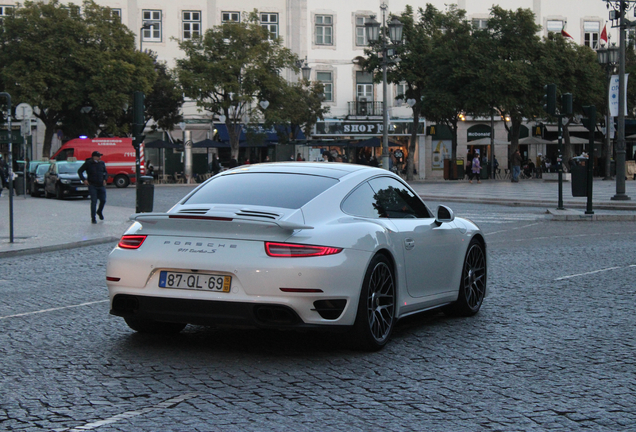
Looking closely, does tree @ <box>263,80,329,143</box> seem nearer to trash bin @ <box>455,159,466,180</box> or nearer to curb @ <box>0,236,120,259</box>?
trash bin @ <box>455,159,466,180</box>

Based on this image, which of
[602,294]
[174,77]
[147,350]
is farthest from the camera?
[174,77]

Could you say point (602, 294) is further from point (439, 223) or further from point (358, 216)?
point (358, 216)

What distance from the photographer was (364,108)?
194ft

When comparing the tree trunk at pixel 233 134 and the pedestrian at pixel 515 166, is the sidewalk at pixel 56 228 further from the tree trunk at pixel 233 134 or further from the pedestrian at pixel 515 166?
the pedestrian at pixel 515 166

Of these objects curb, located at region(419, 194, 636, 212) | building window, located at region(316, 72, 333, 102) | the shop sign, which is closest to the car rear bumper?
curb, located at region(419, 194, 636, 212)

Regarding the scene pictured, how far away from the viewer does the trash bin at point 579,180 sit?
75.6ft

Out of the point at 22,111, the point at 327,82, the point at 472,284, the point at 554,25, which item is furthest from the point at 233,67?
the point at 472,284

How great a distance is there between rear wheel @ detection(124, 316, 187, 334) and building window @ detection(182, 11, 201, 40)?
52077 mm

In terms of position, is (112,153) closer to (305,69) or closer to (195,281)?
(305,69)

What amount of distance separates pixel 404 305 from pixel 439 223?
102 centimetres

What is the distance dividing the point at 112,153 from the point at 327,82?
723 inches

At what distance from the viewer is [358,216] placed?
21.3 ft

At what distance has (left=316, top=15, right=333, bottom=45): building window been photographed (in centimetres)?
5881

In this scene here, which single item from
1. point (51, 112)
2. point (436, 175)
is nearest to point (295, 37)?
point (436, 175)
